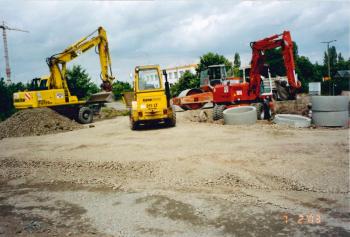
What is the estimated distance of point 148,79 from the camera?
44.4 ft

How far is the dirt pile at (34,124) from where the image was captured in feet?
49.3

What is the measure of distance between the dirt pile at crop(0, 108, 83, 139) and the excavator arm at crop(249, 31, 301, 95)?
9390 mm

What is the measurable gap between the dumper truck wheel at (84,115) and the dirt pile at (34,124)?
2173 millimetres

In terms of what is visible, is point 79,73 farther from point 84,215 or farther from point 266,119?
point 84,215

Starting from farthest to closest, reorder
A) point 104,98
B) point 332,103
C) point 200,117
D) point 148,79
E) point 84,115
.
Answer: point 104,98
point 84,115
point 200,117
point 148,79
point 332,103

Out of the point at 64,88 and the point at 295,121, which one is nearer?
the point at 295,121

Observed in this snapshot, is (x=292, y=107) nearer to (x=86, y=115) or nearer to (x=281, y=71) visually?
(x=86, y=115)

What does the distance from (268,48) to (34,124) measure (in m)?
12.0

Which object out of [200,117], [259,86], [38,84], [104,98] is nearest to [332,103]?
[259,86]

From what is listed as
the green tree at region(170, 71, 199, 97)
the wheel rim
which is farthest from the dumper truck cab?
the green tree at region(170, 71, 199, 97)

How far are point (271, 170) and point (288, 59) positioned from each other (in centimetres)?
915

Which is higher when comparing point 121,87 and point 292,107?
point 121,87

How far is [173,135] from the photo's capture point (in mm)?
11062

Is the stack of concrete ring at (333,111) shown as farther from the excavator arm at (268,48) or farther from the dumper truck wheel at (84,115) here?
the dumper truck wheel at (84,115)
